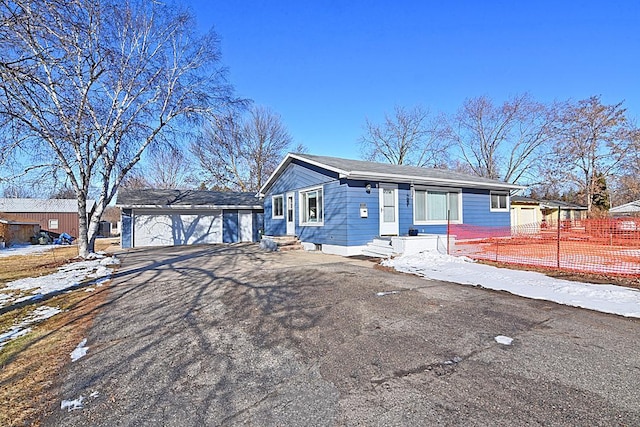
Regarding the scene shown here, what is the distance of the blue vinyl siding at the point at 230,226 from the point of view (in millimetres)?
19042

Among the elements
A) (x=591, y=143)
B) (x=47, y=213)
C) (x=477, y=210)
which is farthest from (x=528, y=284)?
(x=47, y=213)

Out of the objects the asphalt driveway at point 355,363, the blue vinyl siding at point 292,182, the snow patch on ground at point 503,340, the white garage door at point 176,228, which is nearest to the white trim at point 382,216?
the blue vinyl siding at point 292,182

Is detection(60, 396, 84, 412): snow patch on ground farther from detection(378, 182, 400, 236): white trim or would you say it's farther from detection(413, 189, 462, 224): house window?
detection(413, 189, 462, 224): house window

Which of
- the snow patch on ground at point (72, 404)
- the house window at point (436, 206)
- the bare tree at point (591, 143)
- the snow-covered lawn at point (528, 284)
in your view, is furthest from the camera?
the bare tree at point (591, 143)

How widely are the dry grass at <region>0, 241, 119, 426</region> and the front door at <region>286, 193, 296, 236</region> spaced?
9106 mm

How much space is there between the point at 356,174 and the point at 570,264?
241 inches

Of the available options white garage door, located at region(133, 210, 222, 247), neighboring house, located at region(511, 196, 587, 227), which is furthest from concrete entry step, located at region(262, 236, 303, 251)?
neighboring house, located at region(511, 196, 587, 227)

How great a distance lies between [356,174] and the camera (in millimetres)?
10789

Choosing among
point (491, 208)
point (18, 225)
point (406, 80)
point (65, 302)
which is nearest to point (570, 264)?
point (491, 208)

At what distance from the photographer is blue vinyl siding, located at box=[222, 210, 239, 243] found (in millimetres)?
19042

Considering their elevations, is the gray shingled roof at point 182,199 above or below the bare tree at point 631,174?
below

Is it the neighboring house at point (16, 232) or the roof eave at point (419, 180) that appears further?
the neighboring house at point (16, 232)

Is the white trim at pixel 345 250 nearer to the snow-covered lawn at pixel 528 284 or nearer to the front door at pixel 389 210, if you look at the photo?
the front door at pixel 389 210

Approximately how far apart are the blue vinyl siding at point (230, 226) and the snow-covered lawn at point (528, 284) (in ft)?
40.1
